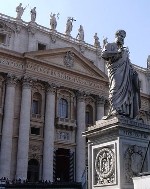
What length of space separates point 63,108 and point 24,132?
5618 millimetres

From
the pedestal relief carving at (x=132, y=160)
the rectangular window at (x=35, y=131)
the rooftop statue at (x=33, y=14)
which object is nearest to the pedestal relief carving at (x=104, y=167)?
the pedestal relief carving at (x=132, y=160)

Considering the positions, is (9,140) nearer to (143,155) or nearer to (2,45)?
(2,45)

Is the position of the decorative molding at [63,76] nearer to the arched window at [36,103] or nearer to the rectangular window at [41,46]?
the arched window at [36,103]

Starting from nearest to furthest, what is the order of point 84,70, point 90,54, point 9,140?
point 9,140 < point 84,70 < point 90,54

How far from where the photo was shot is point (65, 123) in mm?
30609

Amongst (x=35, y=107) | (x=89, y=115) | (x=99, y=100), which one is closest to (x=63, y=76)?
(x=35, y=107)

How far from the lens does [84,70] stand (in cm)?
3334

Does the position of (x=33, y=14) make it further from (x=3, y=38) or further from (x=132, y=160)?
(x=132, y=160)

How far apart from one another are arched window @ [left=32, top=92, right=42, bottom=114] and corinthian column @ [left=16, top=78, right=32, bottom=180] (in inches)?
57.4

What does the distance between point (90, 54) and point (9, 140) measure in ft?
45.1

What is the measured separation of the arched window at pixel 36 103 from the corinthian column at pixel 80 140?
395cm

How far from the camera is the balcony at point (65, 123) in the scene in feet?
98.9

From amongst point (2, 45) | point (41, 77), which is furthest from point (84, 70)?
point (2, 45)

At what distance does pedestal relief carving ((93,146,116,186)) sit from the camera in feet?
19.8
